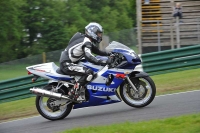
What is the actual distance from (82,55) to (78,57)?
0.10m

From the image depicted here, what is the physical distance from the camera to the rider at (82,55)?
9852mm

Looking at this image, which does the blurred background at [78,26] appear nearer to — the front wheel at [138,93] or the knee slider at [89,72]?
the knee slider at [89,72]

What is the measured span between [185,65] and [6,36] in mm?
28441

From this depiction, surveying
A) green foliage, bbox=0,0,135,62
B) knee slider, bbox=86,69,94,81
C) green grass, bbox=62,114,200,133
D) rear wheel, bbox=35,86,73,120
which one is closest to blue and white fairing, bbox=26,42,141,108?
knee slider, bbox=86,69,94,81

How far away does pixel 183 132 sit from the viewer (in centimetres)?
691

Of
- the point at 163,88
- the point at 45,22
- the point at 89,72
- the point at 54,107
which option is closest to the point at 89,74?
the point at 89,72

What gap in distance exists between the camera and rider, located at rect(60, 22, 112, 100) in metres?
9.85

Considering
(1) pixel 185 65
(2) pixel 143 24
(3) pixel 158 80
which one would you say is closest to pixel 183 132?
(3) pixel 158 80

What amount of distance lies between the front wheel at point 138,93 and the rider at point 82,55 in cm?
62

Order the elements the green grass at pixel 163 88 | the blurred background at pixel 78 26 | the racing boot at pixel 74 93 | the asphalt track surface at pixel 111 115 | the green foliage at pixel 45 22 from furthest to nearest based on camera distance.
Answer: the green foliage at pixel 45 22
the blurred background at pixel 78 26
the green grass at pixel 163 88
the racing boot at pixel 74 93
the asphalt track surface at pixel 111 115

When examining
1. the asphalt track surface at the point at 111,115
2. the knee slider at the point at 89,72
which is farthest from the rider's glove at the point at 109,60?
the asphalt track surface at the point at 111,115

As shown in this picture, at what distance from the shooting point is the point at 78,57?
10086mm

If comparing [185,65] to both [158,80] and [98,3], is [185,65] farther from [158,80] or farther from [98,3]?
[98,3]

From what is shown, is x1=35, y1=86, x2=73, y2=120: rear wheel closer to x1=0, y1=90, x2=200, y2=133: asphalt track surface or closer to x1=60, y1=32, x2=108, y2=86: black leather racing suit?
x1=0, y1=90, x2=200, y2=133: asphalt track surface
